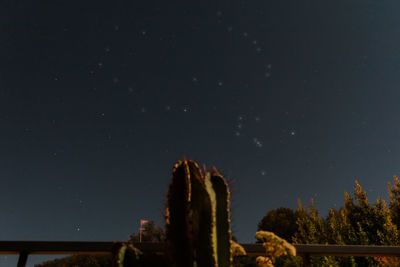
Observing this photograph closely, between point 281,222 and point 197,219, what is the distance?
1868 centimetres

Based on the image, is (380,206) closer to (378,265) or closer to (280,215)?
(378,265)

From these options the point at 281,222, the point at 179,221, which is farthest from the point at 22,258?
the point at 281,222

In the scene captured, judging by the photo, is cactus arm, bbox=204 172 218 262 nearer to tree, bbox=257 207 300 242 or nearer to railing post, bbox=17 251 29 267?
railing post, bbox=17 251 29 267

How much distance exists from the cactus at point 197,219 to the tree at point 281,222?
17781 mm

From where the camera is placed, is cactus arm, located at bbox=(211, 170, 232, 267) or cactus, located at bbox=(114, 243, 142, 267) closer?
cactus, located at bbox=(114, 243, 142, 267)

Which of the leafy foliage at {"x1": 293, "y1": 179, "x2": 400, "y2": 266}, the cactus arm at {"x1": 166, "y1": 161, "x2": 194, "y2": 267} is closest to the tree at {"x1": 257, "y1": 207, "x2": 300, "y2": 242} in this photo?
the leafy foliage at {"x1": 293, "y1": 179, "x2": 400, "y2": 266}

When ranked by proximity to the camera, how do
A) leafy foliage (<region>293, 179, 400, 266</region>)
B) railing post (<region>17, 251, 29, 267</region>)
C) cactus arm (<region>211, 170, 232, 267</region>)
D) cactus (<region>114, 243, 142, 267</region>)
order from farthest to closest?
leafy foliage (<region>293, 179, 400, 266</region>), railing post (<region>17, 251, 29, 267</region>), cactus arm (<region>211, 170, 232, 267</region>), cactus (<region>114, 243, 142, 267</region>)

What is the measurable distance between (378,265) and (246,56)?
311 inches

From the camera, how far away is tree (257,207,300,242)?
57.6 ft

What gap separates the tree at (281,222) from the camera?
57.6ft

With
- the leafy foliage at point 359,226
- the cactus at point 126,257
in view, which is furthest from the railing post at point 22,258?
the leafy foliage at point 359,226

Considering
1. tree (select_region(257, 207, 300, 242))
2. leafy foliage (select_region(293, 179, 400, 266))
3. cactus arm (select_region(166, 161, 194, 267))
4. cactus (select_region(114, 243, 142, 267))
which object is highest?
tree (select_region(257, 207, 300, 242))

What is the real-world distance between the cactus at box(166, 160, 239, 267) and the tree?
58.3ft

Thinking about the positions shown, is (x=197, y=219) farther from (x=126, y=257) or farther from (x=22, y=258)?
(x=22, y=258)
